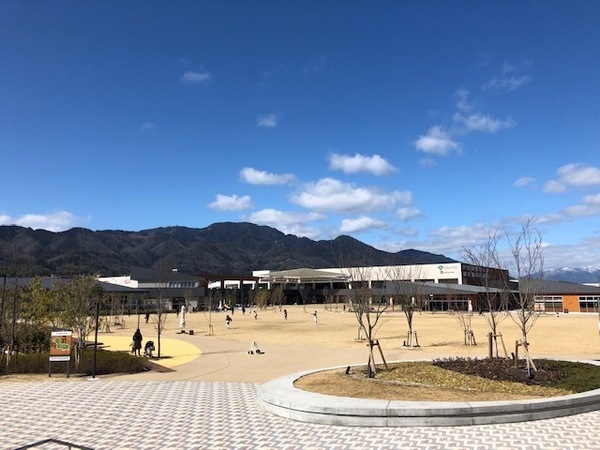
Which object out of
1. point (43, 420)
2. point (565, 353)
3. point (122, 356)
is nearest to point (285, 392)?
point (43, 420)

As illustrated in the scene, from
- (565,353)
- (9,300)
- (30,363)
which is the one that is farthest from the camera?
(9,300)

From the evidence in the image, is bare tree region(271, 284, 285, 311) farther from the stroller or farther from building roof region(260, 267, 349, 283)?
the stroller

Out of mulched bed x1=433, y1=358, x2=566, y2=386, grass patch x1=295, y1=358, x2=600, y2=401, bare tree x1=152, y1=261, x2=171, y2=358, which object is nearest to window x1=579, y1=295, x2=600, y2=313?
bare tree x1=152, y1=261, x2=171, y2=358

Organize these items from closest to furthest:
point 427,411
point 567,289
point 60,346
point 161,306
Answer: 1. point 427,411
2. point 60,346
3. point 161,306
4. point 567,289

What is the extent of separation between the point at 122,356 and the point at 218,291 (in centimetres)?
8202

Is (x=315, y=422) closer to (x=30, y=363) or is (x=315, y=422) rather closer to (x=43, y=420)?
(x=43, y=420)

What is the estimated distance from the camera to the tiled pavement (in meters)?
7.76

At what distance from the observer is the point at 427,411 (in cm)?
888

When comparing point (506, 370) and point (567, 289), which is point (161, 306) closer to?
point (506, 370)

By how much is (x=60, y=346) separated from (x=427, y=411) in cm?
1178

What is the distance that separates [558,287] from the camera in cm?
7356

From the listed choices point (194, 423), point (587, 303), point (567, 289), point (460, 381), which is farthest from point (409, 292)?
point (587, 303)

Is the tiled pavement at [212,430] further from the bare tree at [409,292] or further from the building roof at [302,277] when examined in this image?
the building roof at [302,277]

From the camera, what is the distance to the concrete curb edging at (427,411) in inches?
347
